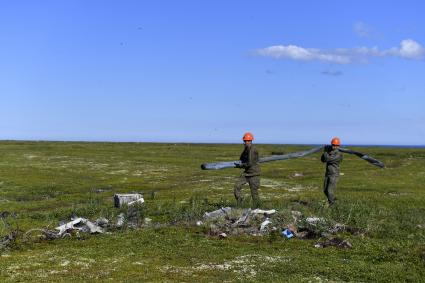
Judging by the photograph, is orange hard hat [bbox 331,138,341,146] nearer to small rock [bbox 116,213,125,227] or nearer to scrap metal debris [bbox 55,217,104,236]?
small rock [bbox 116,213,125,227]

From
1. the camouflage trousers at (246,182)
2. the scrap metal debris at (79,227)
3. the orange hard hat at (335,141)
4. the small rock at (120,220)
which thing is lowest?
the scrap metal debris at (79,227)

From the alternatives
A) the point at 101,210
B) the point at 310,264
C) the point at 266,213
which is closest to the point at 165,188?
the point at 101,210

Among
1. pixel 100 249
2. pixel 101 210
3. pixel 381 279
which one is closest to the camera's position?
pixel 381 279

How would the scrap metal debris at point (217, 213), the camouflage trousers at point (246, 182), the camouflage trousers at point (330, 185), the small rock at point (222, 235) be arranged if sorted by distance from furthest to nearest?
the camouflage trousers at point (330, 185), the camouflage trousers at point (246, 182), the scrap metal debris at point (217, 213), the small rock at point (222, 235)

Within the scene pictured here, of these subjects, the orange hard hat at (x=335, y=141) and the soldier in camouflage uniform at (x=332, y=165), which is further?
the orange hard hat at (x=335, y=141)

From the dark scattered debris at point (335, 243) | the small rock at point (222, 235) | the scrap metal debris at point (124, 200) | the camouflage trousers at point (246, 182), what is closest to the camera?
the dark scattered debris at point (335, 243)

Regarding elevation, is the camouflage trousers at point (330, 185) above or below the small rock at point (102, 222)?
above

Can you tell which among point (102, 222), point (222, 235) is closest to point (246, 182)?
point (222, 235)

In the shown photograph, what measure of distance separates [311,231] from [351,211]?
3.86m

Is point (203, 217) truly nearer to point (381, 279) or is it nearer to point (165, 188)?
point (381, 279)

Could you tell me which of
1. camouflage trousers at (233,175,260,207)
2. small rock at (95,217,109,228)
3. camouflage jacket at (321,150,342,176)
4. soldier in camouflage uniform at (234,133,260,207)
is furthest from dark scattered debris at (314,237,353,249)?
small rock at (95,217,109,228)

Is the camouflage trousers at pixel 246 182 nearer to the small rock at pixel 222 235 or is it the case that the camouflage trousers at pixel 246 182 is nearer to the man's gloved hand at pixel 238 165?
the man's gloved hand at pixel 238 165

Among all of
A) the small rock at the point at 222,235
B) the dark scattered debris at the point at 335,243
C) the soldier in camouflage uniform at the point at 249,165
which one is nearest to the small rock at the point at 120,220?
the small rock at the point at 222,235

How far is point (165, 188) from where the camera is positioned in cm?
5300
